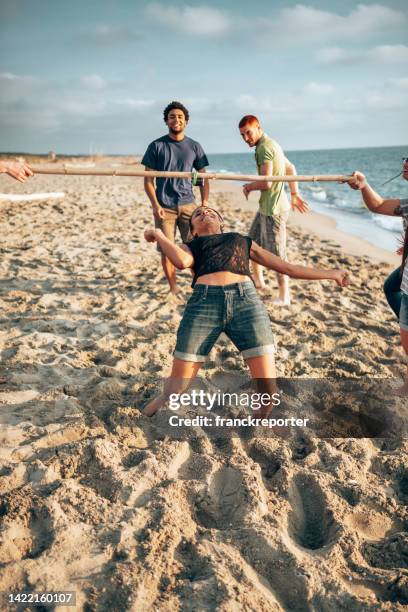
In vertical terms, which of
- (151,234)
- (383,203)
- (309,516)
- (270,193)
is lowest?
(309,516)

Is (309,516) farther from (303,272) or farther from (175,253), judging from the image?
(175,253)

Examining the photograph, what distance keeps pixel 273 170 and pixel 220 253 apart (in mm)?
2288

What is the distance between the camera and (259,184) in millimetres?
5102

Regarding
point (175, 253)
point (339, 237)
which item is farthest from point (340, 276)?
point (339, 237)

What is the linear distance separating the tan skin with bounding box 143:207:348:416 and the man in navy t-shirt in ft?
6.48

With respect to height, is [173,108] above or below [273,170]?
above

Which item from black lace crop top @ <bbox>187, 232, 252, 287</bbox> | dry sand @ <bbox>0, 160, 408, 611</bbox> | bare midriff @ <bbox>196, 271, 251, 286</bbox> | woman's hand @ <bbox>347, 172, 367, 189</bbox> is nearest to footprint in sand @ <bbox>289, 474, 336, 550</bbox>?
dry sand @ <bbox>0, 160, 408, 611</bbox>

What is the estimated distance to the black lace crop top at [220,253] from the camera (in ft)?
10.5

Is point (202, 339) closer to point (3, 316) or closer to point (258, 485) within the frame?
point (258, 485)

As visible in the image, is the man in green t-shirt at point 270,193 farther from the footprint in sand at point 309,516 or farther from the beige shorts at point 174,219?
the footprint in sand at point 309,516

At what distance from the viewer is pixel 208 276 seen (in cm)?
319

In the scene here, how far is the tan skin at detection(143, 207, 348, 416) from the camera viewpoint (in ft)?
10.2

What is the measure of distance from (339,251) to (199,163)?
4.11 m

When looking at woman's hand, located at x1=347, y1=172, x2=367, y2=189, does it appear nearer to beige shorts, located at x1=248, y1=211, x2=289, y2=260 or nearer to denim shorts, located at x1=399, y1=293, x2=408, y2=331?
denim shorts, located at x1=399, y1=293, x2=408, y2=331
